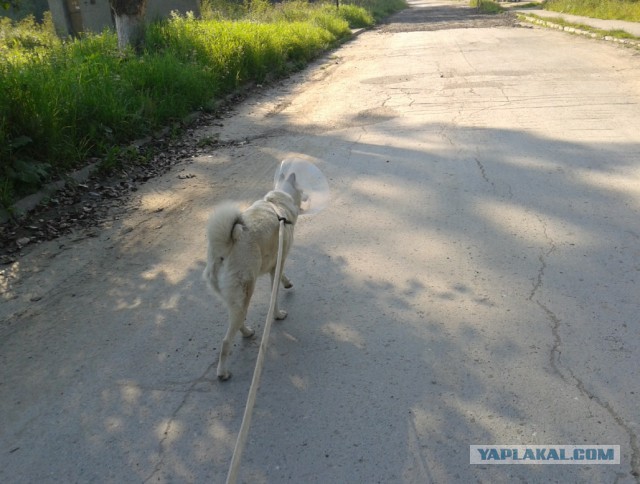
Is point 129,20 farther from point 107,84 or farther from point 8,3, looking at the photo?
point 8,3

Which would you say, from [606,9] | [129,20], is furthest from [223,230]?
[606,9]

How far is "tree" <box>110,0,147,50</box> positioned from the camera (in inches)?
408

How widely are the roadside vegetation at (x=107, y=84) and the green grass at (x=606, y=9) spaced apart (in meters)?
14.5

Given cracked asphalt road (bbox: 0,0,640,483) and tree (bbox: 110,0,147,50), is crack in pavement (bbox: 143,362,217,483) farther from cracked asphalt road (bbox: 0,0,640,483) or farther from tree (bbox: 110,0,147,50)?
tree (bbox: 110,0,147,50)

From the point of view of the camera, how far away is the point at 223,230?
290 centimetres

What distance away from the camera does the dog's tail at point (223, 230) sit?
2.89 meters

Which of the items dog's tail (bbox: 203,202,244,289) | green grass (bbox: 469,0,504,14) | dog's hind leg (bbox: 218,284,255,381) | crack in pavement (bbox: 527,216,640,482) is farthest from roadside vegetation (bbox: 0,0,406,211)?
green grass (bbox: 469,0,504,14)

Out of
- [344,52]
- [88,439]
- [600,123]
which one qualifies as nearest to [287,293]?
[88,439]

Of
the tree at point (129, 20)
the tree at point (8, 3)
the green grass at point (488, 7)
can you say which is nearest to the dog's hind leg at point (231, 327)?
the tree at point (8, 3)

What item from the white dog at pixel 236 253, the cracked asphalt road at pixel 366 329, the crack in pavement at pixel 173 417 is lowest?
the crack in pavement at pixel 173 417

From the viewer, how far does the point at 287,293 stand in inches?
155

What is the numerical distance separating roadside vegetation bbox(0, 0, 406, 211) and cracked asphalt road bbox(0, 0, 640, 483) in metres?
1.14

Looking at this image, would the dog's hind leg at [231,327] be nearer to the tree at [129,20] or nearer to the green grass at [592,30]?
the tree at [129,20]

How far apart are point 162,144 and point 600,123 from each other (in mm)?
6463
